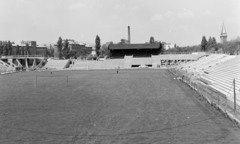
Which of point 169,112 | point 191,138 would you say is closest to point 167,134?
point 191,138

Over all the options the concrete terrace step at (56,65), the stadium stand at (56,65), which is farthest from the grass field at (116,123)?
the stadium stand at (56,65)

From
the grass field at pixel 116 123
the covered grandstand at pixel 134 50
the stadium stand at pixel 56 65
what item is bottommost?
the grass field at pixel 116 123

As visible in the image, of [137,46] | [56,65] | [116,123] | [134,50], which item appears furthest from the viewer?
[134,50]

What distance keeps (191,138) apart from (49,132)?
6208mm

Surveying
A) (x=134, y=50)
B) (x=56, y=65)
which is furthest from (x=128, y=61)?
(x=56, y=65)

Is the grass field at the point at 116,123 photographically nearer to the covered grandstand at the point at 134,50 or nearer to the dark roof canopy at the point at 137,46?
the dark roof canopy at the point at 137,46

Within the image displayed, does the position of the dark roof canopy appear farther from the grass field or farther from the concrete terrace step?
the grass field

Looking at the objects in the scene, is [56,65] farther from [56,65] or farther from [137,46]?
[137,46]

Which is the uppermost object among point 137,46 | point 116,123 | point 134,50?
point 137,46

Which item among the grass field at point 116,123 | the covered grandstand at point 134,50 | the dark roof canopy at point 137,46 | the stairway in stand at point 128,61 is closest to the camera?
the grass field at point 116,123

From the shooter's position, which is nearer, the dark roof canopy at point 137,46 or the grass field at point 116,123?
the grass field at point 116,123

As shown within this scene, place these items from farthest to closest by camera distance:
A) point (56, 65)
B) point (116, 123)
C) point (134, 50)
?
1. point (134, 50)
2. point (56, 65)
3. point (116, 123)

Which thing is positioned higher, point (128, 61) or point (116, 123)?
point (128, 61)

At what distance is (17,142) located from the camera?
9.32 metres
